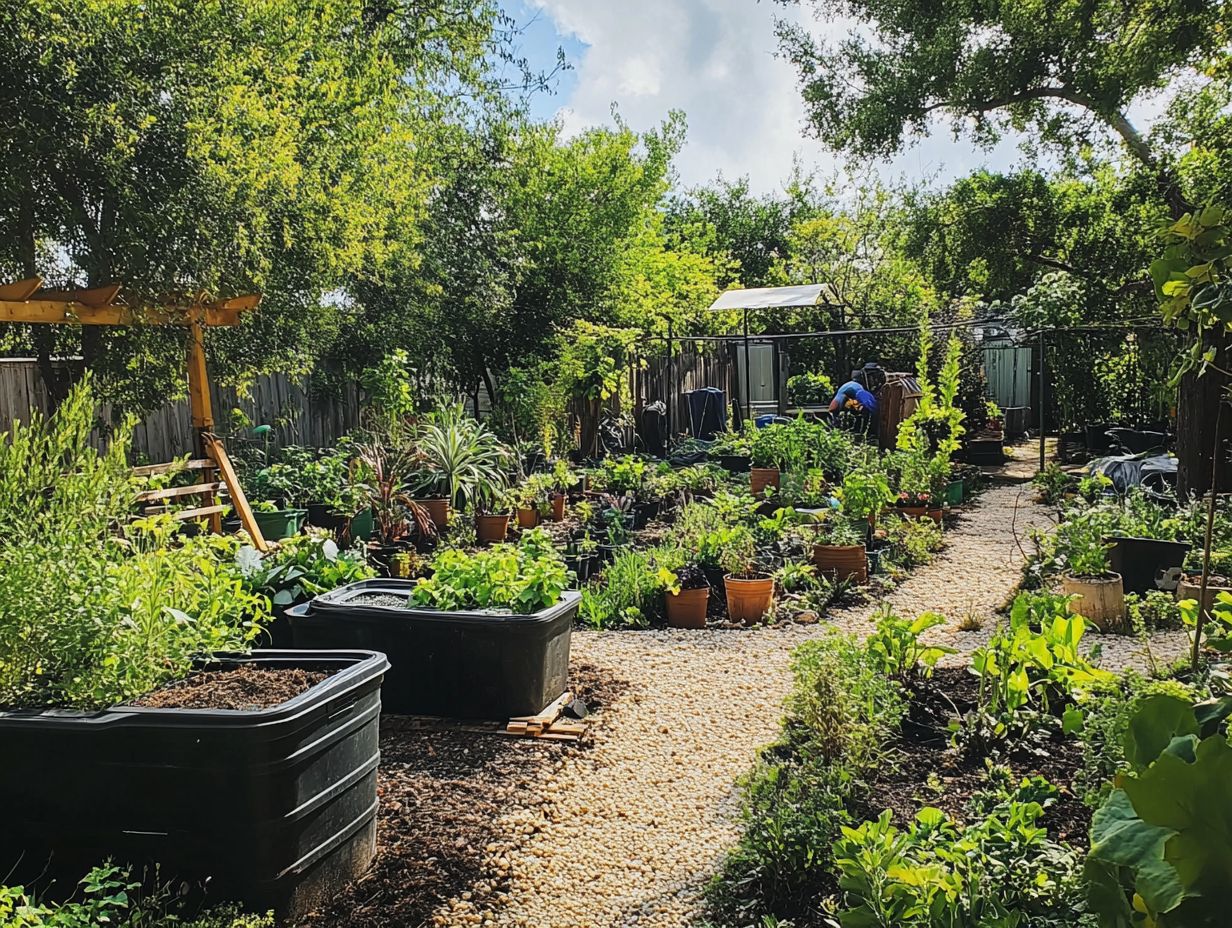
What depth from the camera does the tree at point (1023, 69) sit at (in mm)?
6691

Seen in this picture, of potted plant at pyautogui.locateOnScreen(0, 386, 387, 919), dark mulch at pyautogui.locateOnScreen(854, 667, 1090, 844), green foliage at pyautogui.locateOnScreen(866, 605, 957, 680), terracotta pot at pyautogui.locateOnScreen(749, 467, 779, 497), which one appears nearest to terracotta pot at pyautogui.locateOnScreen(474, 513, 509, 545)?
terracotta pot at pyautogui.locateOnScreen(749, 467, 779, 497)

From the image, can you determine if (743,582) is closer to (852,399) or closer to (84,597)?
(84,597)

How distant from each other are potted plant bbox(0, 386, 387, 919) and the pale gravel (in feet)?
1.60

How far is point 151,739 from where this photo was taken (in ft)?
7.71

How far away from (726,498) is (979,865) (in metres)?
5.05

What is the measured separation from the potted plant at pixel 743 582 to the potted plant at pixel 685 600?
184mm

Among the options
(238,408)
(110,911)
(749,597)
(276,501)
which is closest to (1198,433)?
(749,597)

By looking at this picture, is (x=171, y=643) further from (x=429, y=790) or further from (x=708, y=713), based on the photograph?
(x=708, y=713)

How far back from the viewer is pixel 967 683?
3572 mm

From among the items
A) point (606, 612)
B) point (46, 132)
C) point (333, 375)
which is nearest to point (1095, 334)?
point (606, 612)

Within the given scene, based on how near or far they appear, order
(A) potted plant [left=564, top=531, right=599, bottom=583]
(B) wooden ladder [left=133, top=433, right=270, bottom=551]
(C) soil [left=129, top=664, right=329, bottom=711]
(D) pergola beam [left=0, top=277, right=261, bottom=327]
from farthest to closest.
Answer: (B) wooden ladder [left=133, top=433, right=270, bottom=551]
(A) potted plant [left=564, top=531, right=599, bottom=583]
(D) pergola beam [left=0, top=277, right=261, bottom=327]
(C) soil [left=129, top=664, right=329, bottom=711]

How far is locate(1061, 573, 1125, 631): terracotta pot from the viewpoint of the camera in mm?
4863

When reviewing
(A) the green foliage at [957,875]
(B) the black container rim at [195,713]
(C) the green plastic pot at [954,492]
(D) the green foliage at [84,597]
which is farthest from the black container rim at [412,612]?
(C) the green plastic pot at [954,492]

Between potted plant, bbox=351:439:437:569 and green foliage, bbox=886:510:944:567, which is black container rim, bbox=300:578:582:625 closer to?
potted plant, bbox=351:439:437:569
